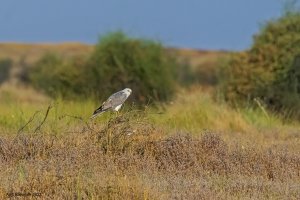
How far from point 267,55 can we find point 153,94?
4.20 m

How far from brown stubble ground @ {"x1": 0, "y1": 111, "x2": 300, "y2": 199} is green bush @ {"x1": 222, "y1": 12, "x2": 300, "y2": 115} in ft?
33.2

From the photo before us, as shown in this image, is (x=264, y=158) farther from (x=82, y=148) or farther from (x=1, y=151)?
(x=1, y=151)

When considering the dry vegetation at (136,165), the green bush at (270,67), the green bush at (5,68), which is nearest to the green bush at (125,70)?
the green bush at (270,67)

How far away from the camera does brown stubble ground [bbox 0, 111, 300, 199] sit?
7613 mm

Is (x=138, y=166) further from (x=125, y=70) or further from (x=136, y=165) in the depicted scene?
(x=125, y=70)

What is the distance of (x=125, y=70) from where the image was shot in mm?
26125

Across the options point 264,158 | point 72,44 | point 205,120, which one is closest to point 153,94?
point 205,120

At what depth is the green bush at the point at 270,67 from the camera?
70.1 ft

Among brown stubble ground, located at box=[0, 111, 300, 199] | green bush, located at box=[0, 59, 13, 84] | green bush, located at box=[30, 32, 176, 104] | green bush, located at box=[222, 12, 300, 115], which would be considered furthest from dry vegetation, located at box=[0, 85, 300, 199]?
green bush, located at box=[0, 59, 13, 84]

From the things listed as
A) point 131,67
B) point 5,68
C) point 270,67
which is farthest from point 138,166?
point 5,68

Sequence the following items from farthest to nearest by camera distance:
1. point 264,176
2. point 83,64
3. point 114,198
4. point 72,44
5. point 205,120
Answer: point 72,44 < point 83,64 < point 205,120 < point 264,176 < point 114,198

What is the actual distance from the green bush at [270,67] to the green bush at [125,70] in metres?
3.28

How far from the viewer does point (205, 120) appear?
53.1 feet

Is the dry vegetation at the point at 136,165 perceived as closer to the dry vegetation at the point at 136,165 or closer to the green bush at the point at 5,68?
the dry vegetation at the point at 136,165
